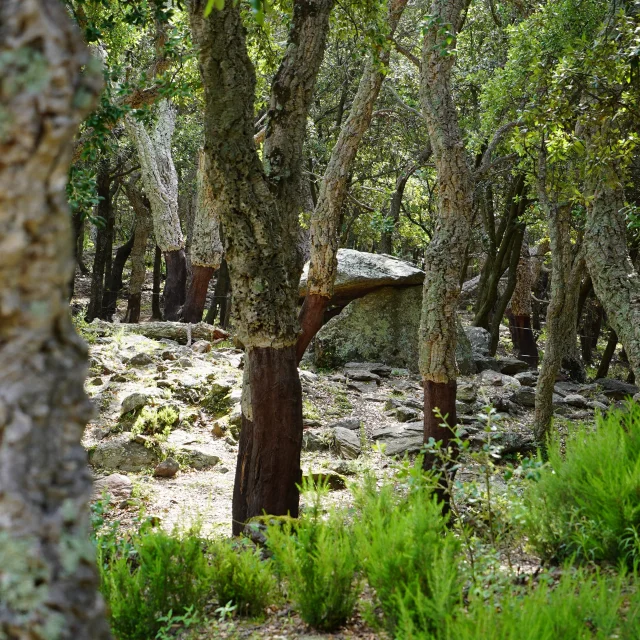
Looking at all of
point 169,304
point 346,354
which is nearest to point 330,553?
point 346,354

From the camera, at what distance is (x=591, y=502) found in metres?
3.23

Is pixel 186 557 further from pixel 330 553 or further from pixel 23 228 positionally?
pixel 23 228

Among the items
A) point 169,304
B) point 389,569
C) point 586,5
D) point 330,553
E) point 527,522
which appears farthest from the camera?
point 169,304

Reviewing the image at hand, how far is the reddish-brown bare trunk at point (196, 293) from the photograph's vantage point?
1361cm

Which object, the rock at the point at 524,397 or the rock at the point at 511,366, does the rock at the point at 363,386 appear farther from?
the rock at the point at 511,366

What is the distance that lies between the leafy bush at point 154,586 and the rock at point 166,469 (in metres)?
4.48

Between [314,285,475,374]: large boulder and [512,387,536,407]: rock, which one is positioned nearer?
[512,387,536,407]: rock

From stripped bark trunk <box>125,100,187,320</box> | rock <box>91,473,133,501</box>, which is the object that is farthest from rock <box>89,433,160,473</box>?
stripped bark trunk <box>125,100,187,320</box>

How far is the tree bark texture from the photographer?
6.59 meters

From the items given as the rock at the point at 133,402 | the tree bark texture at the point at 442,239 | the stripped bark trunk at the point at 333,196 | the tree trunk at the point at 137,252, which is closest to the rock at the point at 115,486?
the rock at the point at 133,402

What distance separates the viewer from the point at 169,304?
14750 millimetres

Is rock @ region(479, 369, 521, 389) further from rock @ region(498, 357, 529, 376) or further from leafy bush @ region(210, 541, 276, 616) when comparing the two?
leafy bush @ region(210, 541, 276, 616)

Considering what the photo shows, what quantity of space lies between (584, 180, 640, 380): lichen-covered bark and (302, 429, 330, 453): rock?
144 inches

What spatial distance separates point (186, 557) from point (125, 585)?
27 cm
